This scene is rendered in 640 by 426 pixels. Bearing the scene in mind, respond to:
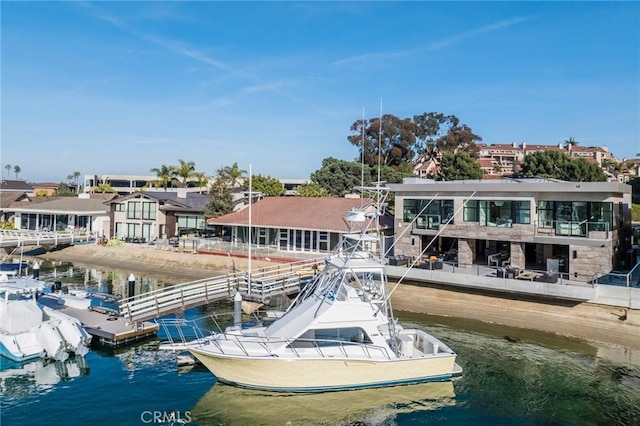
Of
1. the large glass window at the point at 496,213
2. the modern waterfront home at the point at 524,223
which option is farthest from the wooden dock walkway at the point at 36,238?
the large glass window at the point at 496,213

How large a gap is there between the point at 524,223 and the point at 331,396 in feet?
53.0

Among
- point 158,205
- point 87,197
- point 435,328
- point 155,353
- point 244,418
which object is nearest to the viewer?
point 244,418

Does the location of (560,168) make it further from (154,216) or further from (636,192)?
(154,216)

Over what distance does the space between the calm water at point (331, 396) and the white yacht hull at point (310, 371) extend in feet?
0.98

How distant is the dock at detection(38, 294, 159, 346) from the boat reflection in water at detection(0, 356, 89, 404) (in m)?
1.50

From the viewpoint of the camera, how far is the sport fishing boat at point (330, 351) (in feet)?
49.8

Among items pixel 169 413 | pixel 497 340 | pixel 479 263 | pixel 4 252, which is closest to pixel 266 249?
pixel 479 263

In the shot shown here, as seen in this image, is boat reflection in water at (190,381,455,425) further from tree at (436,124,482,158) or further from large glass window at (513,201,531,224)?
tree at (436,124,482,158)

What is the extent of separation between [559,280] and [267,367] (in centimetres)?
1628

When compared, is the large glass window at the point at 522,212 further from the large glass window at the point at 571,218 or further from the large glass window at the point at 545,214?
the large glass window at the point at 571,218

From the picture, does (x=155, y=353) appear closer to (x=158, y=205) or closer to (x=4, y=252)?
(x=158, y=205)

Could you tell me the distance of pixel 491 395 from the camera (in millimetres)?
15445

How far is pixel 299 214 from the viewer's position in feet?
125

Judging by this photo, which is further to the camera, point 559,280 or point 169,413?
point 559,280
